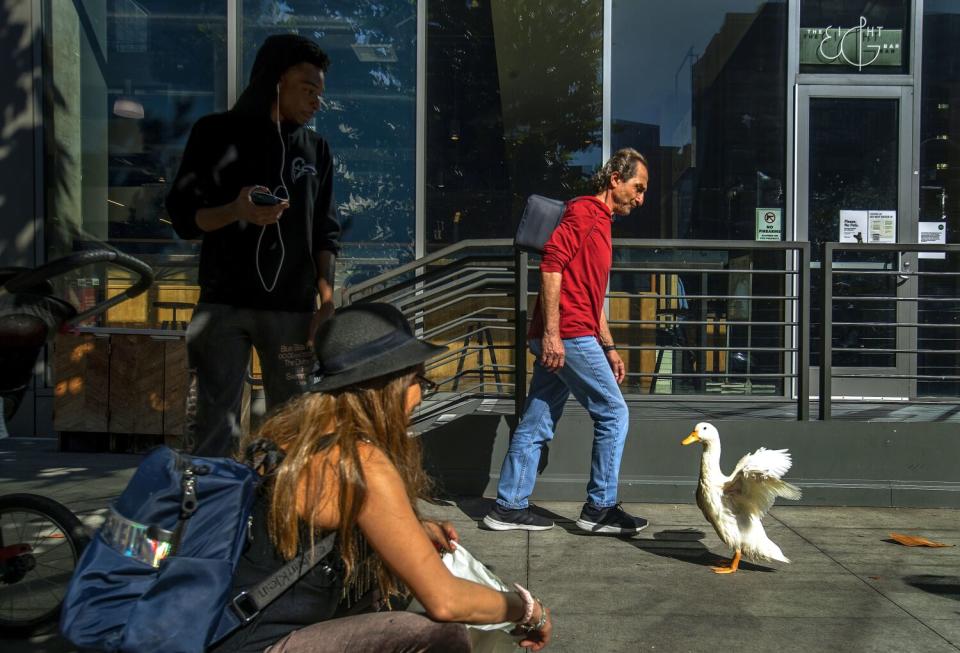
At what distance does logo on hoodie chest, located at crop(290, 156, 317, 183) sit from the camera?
3826 mm

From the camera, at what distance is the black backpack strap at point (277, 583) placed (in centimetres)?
207

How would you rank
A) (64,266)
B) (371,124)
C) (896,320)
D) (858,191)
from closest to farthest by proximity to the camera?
(64,266)
(896,320)
(858,191)
(371,124)

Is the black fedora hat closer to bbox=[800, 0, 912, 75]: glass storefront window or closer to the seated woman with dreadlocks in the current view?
the seated woman with dreadlocks

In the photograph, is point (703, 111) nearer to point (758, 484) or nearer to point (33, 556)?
point (758, 484)

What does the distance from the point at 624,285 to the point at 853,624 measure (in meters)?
4.99

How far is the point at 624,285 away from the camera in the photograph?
8.64m

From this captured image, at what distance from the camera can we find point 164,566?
194 centimetres

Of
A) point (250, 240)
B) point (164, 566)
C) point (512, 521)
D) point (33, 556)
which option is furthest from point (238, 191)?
point (512, 521)

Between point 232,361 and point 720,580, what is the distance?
2525 mm

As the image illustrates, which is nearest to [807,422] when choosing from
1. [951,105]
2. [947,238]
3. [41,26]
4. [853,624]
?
[853,624]

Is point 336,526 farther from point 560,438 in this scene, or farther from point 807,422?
point 807,422

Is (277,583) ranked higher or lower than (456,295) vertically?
lower

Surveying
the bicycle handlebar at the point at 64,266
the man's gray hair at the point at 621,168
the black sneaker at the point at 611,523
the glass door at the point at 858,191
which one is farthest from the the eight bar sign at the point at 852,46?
the bicycle handlebar at the point at 64,266

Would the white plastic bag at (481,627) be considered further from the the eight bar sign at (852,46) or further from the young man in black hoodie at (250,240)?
the the eight bar sign at (852,46)
